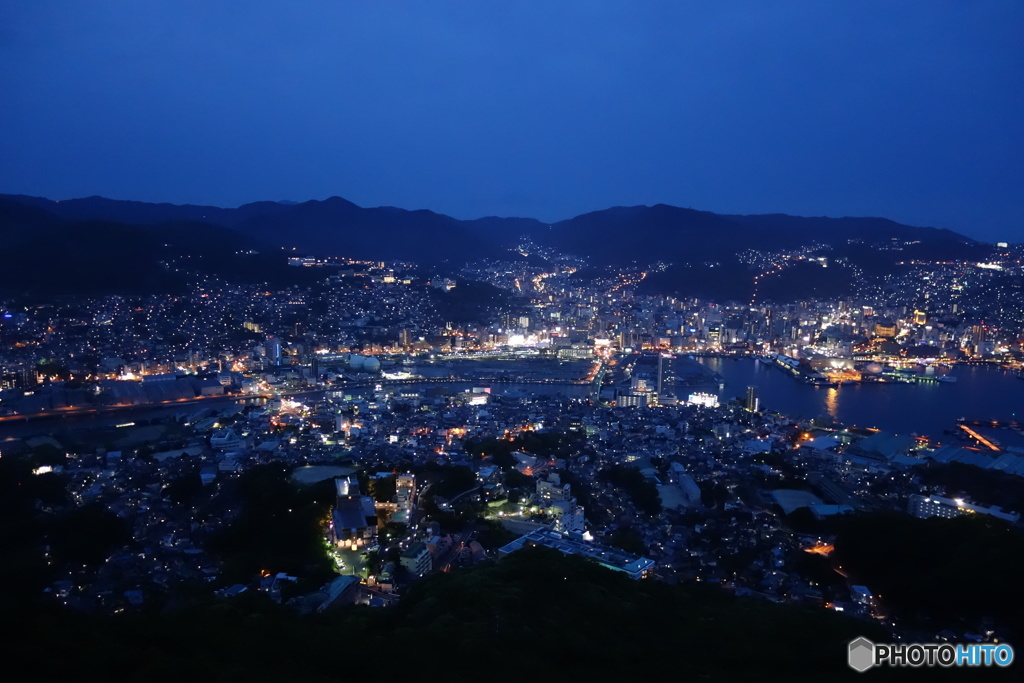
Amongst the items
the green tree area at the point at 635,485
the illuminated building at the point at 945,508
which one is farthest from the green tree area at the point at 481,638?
the illuminated building at the point at 945,508

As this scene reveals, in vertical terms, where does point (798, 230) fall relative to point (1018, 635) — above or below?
above

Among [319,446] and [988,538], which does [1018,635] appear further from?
[319,446]

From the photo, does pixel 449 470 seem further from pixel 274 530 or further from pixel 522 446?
pixel 274 530

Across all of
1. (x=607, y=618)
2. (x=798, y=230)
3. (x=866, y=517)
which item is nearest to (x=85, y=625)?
(x=607, y=618)

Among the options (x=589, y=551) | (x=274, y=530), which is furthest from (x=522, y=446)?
(x=274, y=530)

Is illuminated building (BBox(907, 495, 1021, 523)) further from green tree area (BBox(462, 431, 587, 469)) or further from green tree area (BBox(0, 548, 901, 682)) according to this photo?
green tree area (BBox(462, 431, 587, 469))

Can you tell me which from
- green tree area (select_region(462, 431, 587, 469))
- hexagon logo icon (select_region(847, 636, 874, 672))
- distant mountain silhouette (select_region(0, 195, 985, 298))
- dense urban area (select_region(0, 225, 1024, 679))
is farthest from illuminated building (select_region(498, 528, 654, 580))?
distant mountain silhouette (select_region(0, 195, 985, 298))
